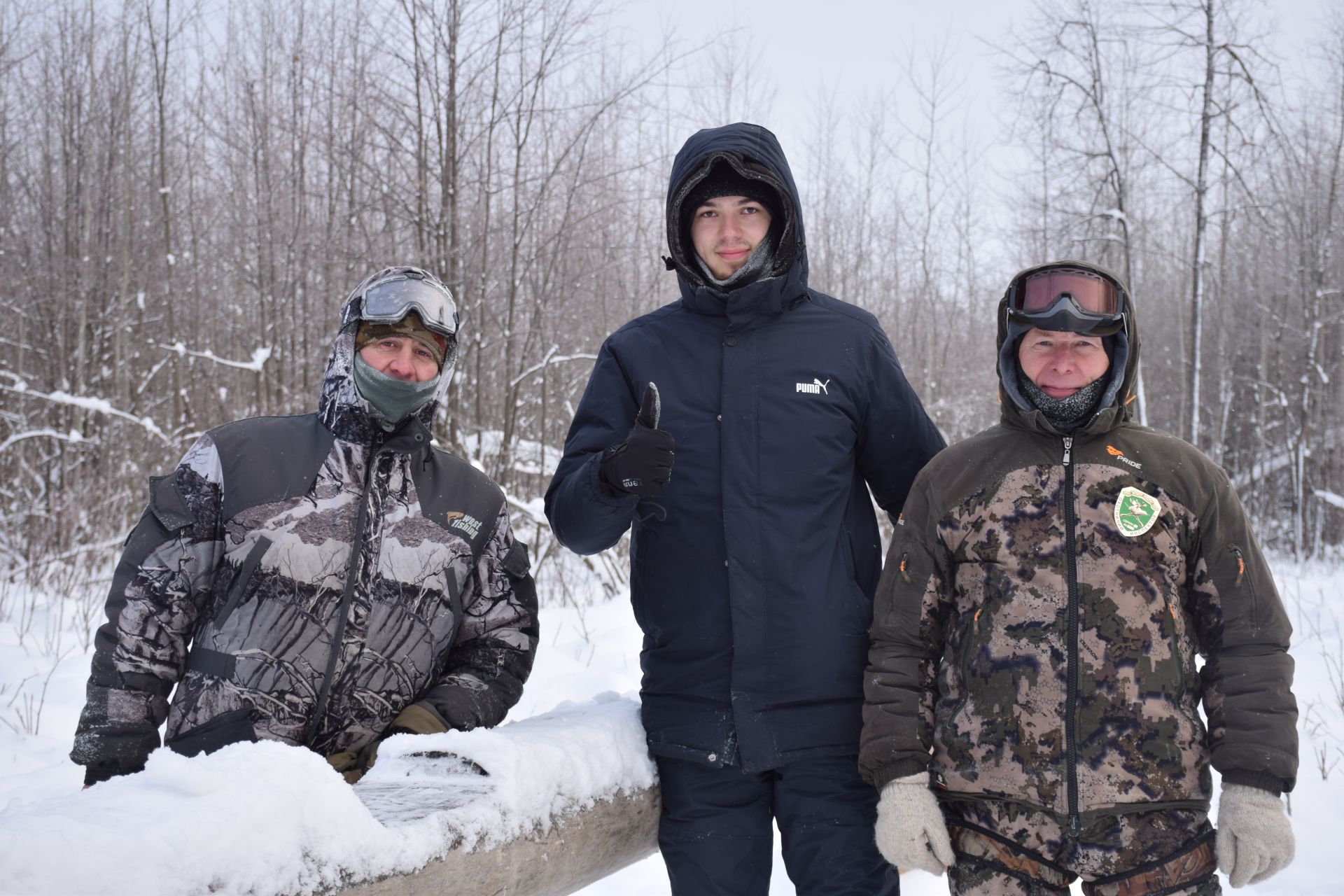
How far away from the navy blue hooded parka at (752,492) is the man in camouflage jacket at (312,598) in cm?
38

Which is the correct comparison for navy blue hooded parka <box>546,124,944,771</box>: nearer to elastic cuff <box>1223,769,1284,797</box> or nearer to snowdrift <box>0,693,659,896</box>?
snowdrift <box>0,693,659,896</box>

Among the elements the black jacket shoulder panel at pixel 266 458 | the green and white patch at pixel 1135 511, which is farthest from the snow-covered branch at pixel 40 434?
the green and white patch at pixel 1135 511

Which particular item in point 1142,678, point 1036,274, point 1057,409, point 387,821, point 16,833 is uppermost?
point 1036,274

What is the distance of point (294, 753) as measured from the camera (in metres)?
1.80

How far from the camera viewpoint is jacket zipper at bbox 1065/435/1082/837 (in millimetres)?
1954

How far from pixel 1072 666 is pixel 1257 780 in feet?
1.38

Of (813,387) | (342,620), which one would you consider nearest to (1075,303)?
(813,387)

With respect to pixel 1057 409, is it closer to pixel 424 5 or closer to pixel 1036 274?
pixel 1036 274

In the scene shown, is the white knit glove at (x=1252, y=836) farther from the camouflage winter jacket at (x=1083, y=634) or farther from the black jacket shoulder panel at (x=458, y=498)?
the black jacket shoulder panel at (x=458, y=498)

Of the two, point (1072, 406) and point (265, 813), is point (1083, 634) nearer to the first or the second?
point (1072, 406)

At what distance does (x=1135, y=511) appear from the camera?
2.07m

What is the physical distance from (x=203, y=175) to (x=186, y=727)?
13.1 m

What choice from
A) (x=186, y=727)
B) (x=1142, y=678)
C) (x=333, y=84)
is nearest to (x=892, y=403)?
(x=1142, y=678)

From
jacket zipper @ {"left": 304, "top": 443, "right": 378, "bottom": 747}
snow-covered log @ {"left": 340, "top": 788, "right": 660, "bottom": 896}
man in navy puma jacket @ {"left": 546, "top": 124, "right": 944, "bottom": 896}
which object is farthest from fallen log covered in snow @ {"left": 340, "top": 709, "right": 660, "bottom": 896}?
jacket zipper @ {"left": 304, "top": 443, "right": 378, "bottom": 747}
